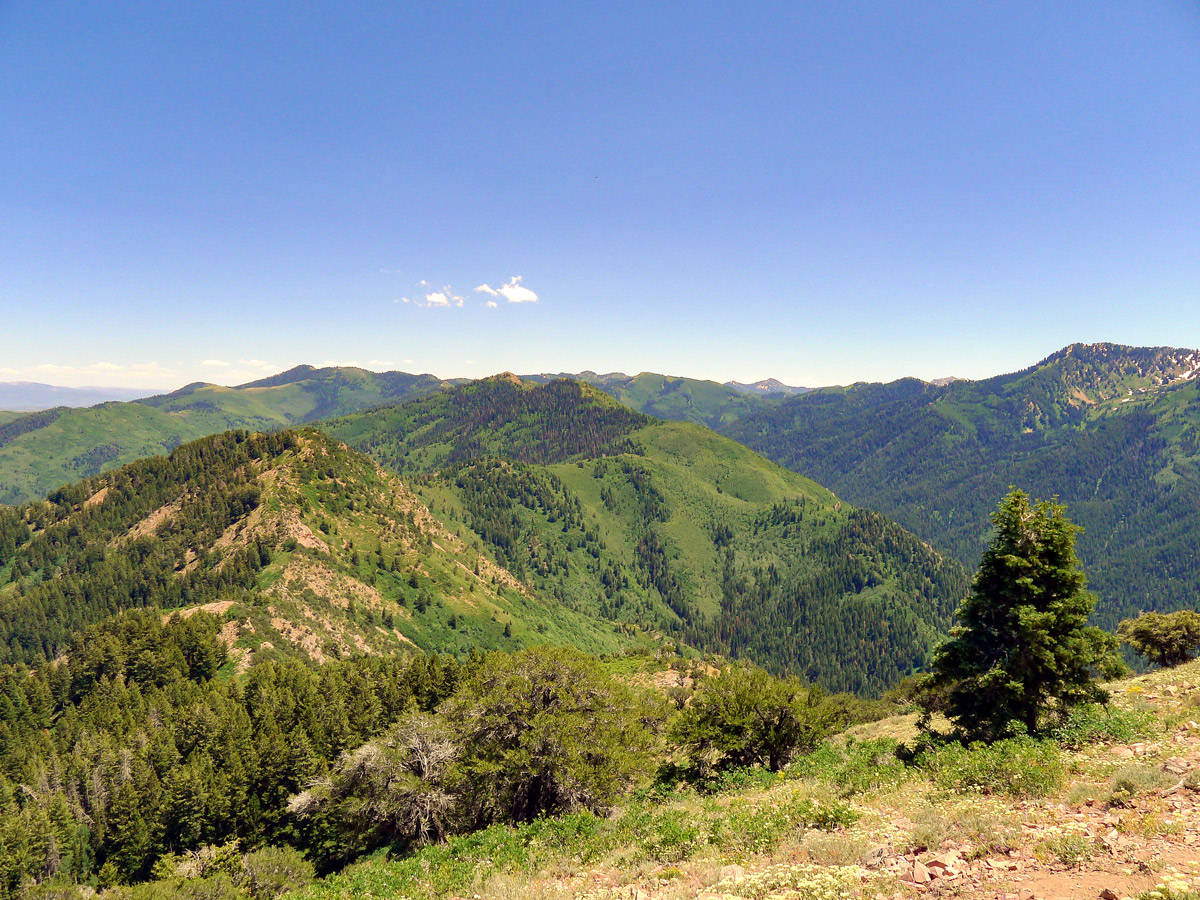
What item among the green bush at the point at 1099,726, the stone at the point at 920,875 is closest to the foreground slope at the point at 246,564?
the stone at the point at 920,875

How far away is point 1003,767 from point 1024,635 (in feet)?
25.2

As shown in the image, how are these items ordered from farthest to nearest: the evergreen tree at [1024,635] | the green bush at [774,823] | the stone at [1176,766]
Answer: the evergreen tree at [1024,635]
the green bush at [774,823]
the stone at [1176,766]

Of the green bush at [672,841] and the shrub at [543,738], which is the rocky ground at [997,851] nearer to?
the green bush at [672,841]

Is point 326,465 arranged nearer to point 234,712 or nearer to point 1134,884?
point 234,712

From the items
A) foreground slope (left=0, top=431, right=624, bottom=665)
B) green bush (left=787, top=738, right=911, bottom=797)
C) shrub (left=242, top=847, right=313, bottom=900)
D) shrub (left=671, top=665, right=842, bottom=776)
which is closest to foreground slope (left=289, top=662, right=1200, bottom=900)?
green bush (left=787, top=738, right=911, bottom=797)

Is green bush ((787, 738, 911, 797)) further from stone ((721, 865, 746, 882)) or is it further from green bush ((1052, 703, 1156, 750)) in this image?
stone ((721, 865, 746, 882))

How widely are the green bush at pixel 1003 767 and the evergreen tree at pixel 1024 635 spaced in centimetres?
220

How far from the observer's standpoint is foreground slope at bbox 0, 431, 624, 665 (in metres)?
130

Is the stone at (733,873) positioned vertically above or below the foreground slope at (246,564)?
above

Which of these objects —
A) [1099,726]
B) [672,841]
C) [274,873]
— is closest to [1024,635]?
[1099,726]

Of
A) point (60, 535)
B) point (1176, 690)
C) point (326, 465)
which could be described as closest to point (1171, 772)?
point (1176, 690)

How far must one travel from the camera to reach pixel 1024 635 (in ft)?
80.2

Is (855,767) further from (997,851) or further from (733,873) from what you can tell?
(733,873)

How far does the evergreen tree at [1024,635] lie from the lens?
24.2 meters
